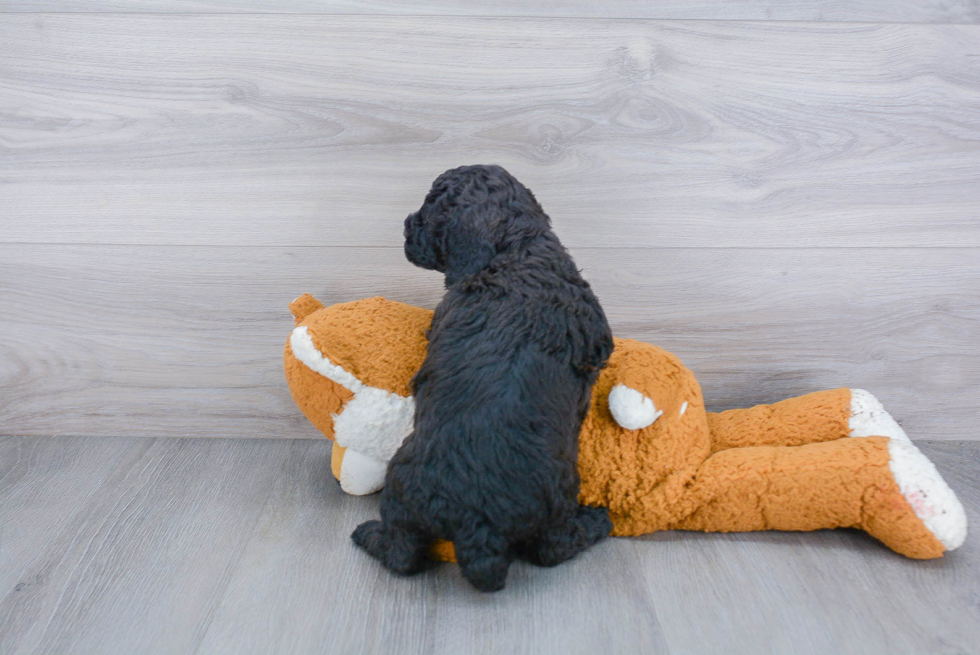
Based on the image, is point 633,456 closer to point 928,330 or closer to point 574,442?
point 574,442

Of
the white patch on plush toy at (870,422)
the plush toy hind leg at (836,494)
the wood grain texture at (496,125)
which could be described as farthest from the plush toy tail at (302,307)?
the white patch on plush toy at (870,422)

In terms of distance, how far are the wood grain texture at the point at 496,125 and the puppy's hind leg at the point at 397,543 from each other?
43 centimetres

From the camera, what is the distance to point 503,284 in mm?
751

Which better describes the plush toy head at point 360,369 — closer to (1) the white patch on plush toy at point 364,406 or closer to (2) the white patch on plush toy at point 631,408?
(1) the white patch on plush toy at point 364,406

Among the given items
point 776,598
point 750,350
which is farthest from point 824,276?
point 776,598

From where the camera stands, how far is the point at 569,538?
0.80 metres

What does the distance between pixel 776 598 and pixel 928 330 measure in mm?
556

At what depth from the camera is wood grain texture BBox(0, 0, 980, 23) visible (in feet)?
3.12

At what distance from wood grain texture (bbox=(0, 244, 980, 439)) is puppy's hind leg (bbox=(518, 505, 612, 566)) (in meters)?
0.32

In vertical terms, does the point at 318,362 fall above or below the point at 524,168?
below

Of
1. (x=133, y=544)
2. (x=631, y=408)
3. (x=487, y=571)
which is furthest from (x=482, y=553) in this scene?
(x=133, y=544)

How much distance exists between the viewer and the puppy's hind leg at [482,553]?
27.9 inches

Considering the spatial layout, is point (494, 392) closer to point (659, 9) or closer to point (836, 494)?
point (836, 494)

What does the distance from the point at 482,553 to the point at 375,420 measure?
0.76ft
